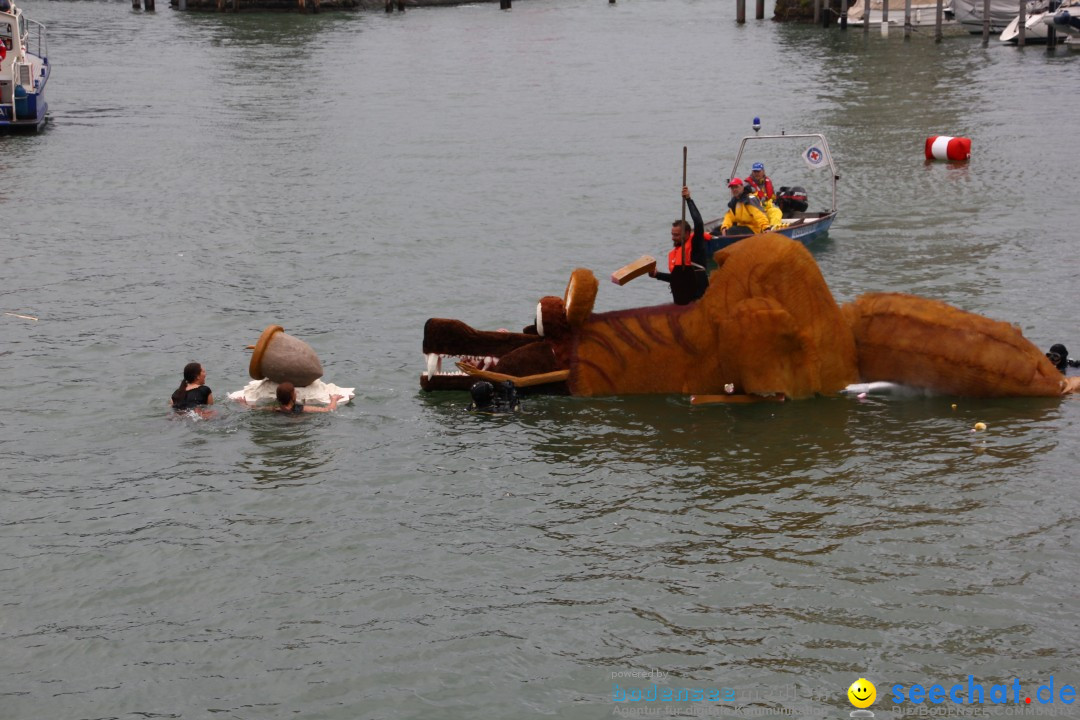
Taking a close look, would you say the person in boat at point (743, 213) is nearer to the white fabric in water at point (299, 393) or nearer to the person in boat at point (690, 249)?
the person in boat at point (690, 249)

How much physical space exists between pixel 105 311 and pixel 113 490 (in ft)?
28.8

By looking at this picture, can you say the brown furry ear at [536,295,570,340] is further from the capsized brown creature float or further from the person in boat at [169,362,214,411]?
the person in boat at [169,362,214,411]

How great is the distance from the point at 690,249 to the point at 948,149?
56.6 feet

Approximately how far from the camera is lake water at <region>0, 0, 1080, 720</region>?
12.4m

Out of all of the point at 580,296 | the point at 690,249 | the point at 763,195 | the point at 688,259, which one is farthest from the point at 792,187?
the point at 580,296

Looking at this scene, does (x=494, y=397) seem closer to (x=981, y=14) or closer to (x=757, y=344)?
(x=757, y=344)

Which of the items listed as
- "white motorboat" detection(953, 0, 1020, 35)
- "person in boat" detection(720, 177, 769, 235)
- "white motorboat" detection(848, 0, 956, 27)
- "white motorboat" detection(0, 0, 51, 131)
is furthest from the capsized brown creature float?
"white motorboat" detection(848, 0, 956, 27)

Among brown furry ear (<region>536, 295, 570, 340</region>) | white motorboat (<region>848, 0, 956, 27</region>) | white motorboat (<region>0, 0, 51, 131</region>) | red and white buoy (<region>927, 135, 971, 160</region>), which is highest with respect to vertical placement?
white motorboat (<region>848, 0, 956, 27</region>)

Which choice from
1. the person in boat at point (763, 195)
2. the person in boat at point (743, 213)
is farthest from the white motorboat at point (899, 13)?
the person in boat at point (743, 213)

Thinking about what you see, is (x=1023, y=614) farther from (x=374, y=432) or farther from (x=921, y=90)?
(x=921, y=90)

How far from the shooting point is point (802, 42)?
6562cm

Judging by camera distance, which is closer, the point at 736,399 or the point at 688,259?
the point at 736,399

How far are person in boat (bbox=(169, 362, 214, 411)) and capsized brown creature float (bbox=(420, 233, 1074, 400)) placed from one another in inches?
125

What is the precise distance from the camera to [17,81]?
4269 cm
